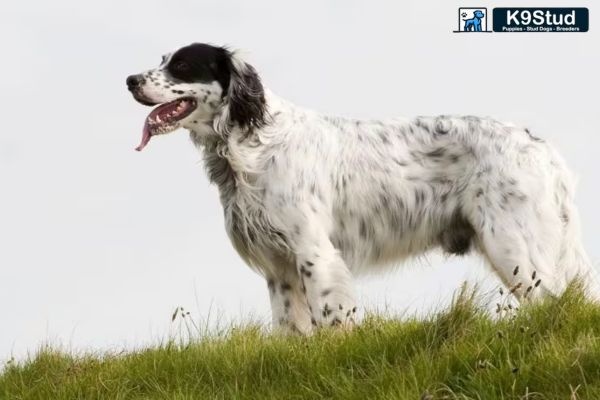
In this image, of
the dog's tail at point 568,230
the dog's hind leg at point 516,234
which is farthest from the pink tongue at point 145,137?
the dog's tail at point 568,230

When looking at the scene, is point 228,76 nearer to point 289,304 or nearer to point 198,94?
point 198,94

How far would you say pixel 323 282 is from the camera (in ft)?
26.6

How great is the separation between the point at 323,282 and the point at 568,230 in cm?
236

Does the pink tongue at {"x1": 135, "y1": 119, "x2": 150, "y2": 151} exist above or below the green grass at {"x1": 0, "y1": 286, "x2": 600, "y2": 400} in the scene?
above

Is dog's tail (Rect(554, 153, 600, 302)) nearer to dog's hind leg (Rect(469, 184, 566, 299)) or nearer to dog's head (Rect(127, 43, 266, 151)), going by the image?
dog's hind leg (Rect(469, 184, 566, 299))

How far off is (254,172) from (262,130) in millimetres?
367

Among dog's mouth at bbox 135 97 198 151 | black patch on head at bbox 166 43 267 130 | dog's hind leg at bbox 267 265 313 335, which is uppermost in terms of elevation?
black patch on head at bbox 166 43 267 130

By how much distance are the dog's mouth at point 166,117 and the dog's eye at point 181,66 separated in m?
0.24

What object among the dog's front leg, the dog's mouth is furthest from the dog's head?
the dog's front leg

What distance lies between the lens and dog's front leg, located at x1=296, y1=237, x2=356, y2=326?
8086mm

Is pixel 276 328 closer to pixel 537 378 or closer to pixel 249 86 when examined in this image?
pixel 249 86

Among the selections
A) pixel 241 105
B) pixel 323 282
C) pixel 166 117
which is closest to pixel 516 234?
pixel 323 282

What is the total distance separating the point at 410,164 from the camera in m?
8.74

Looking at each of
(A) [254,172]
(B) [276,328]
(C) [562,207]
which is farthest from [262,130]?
(C) [562,207]
